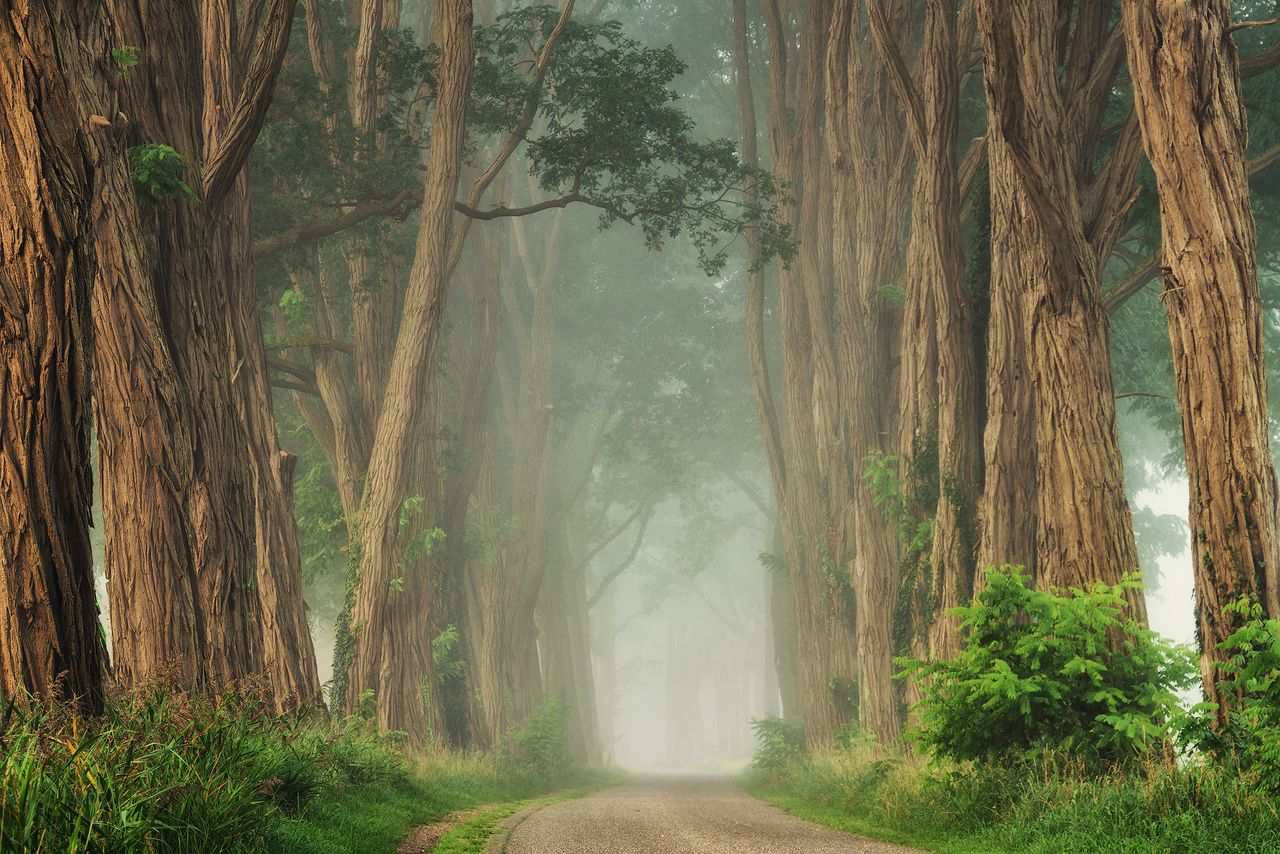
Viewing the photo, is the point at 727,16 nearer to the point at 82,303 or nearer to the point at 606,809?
the point at 606,809

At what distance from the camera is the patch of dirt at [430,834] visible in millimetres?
8578

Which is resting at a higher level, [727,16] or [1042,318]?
[727,16]

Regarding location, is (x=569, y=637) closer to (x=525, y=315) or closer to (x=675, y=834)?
(x=525, y=315)

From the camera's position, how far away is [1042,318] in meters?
11.6

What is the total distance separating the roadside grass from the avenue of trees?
1622 millimetres

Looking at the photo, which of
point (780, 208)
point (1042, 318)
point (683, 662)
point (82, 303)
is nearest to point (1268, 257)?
point (780, 208)

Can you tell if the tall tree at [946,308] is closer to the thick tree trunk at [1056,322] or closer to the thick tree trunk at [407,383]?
the thick tree trunk at [1056,322]

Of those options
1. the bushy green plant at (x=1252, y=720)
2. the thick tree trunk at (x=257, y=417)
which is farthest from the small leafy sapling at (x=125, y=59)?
the bushy green plant at (x=1252, y=720)

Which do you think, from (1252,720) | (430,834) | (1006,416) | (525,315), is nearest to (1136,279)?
(1006,416)

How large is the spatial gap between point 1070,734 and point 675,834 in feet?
11.1

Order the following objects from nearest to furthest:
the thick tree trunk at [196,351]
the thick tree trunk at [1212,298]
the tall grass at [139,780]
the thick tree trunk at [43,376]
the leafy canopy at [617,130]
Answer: the tall grass at [139,780]
the thick tree trunk at [43,376]
the thick tree trunk at [1212,298]
the thick tree trunk at [196,351]
the leafy canopy at [617,130]

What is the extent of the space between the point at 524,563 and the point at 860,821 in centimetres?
1703

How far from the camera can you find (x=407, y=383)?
54.1ft

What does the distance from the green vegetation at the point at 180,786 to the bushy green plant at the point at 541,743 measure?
13.4 m
